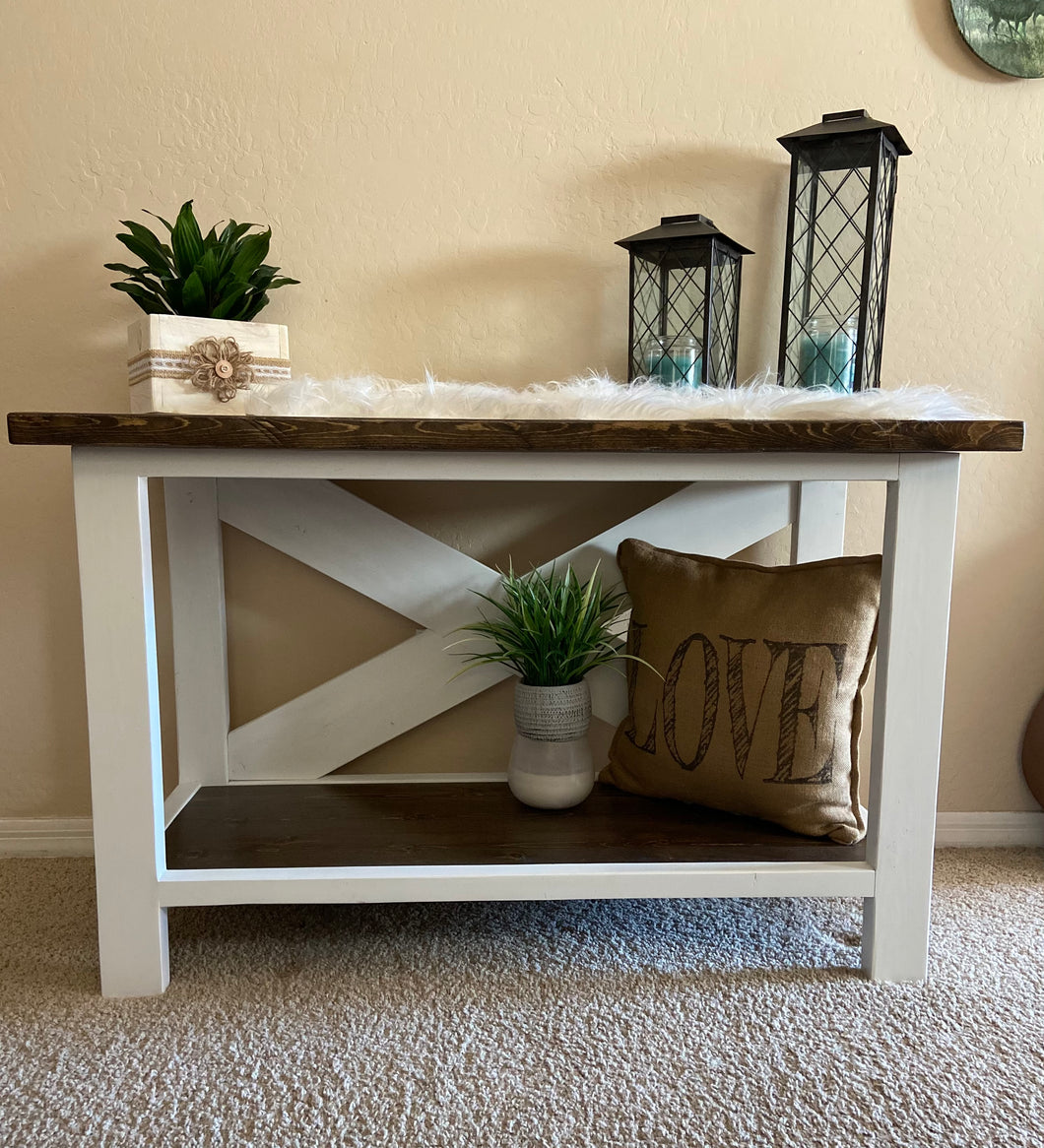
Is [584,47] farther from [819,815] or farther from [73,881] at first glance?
[73,881]

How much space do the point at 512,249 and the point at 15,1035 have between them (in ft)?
3.77

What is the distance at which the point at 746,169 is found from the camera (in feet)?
4.17

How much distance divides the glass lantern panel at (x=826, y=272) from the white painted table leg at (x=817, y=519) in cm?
22

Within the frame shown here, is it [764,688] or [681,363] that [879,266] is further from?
[764,688]

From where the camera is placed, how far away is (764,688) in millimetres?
1100

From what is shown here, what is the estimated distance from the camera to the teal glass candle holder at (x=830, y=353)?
1.13 metres

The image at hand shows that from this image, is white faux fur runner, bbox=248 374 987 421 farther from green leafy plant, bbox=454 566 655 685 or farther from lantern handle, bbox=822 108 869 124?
lantern handle, bbox=822 108 869 124

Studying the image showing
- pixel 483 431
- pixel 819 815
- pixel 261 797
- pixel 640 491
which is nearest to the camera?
pixel 483 431

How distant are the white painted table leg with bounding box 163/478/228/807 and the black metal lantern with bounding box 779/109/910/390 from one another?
85cm

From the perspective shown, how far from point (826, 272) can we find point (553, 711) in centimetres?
69

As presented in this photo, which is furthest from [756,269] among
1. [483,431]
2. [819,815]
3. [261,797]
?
[261,797]

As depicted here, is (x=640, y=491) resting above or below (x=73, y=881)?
above

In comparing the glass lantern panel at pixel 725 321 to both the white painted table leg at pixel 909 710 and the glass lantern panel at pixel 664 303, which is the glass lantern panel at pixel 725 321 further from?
the white painted table leg at pixel 909 710

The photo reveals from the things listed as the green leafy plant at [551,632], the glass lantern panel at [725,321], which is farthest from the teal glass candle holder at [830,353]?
the green leafy plant at [551,632]
